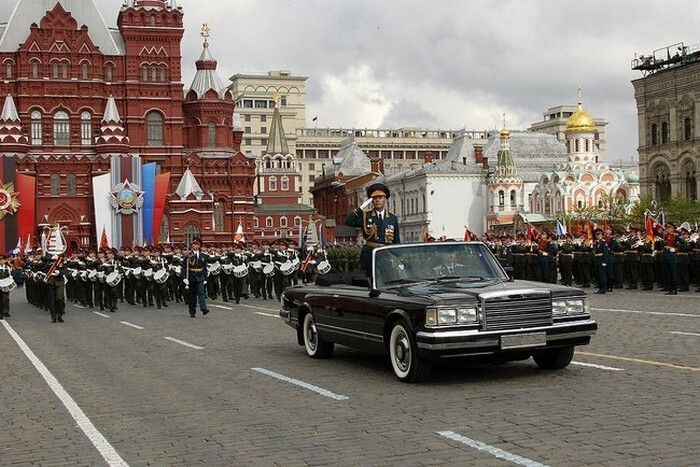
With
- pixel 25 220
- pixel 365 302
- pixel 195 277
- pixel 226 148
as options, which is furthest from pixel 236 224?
pixel 365 302

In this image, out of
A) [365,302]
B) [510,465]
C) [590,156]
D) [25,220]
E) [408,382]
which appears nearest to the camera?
[510,465]

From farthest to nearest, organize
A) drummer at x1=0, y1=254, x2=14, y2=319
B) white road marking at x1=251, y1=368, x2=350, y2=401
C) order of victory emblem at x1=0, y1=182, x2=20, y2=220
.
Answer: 1. order of victory emblem at x1=0, y1=182, x2=20, y2=220
2. drummer at x1=0, y1=254, x2=14, y2=319
3. white road marking at x1=251, y1=368, x2=350, y2=401

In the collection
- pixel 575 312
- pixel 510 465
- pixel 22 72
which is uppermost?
pixel 22 72

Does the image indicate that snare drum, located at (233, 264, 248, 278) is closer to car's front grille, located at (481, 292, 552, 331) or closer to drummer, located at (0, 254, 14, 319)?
drummer, located at (0, 254, 14, 319)

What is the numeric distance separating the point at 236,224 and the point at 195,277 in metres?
60.2

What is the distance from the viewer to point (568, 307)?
1002cm

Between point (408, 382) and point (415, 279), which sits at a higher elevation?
point (415, 279)

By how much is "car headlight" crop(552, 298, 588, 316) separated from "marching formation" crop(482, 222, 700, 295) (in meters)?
15.0

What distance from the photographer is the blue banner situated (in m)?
74.6

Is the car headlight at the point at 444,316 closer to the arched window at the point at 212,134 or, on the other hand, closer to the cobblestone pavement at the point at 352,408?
the cobblestone pavement at the point at 352,408

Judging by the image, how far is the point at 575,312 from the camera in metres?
10.0

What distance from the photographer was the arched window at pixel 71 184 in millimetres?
76062

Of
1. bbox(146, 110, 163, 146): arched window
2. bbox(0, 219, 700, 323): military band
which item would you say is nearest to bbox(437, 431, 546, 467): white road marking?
bbox(0, 219, 700, 323): military band

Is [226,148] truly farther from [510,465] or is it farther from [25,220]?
[510,465]
